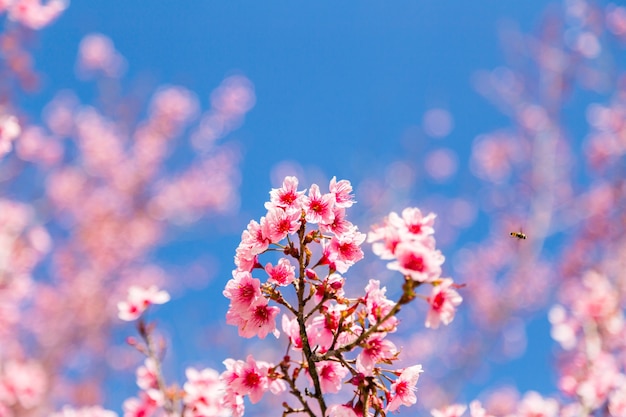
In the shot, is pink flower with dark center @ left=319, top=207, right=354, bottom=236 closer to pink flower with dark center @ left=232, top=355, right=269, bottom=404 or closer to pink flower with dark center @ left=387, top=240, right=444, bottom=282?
pink flower with dark center @ left=387, top=240, right=444, bottom=282

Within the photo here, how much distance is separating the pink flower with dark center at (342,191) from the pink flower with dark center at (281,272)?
0.34 m

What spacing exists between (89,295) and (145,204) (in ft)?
8.12

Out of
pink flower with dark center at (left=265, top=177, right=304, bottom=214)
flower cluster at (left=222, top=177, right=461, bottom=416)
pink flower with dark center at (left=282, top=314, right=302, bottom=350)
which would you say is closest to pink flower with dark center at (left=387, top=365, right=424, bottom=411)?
flower cluster at (left=222, top=177, right=461, bottom=416)

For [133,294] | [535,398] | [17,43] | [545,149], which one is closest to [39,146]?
[17,43]

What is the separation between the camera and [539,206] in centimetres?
725

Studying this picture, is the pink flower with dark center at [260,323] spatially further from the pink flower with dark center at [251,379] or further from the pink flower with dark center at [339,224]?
the pink flower with dark center at [339,224]

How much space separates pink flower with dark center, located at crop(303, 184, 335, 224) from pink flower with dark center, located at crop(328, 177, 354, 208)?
0.07 m

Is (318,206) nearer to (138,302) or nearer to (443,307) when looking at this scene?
(443,307)

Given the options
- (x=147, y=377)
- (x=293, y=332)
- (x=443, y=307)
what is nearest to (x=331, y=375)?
(x=293, y=332)

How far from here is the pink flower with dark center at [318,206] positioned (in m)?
2.02

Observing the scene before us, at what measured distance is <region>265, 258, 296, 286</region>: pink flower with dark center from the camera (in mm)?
2000

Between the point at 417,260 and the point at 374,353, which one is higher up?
the point at 417,260

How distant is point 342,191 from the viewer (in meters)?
2.14

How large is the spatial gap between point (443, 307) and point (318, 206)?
612 millimetres
